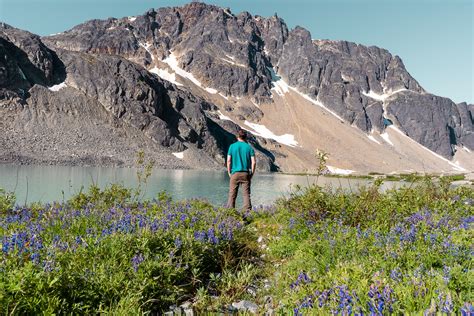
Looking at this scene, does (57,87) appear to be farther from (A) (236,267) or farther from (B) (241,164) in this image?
(A) (236,267)

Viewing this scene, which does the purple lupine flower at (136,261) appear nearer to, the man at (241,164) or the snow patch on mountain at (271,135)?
the man at (241,164)

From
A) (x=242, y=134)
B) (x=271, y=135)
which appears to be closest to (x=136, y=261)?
(x=242, y=134)

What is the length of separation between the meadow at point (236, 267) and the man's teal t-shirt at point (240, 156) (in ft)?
12.9

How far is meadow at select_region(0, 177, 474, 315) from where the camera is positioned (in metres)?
3.53

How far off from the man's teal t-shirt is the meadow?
3.94m

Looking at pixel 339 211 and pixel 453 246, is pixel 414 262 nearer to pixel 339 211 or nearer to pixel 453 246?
pixel 453 246

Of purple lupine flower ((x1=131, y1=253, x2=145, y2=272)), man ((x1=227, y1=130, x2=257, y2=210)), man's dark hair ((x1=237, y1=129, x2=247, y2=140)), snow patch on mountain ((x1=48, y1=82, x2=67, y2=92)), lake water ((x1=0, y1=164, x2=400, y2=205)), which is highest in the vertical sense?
snow patch on mountain ((x1=48, y1=82, x2=67, y2=92))

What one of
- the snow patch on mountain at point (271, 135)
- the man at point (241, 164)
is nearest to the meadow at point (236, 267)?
the man at point (241, 164)

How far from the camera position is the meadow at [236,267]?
11.6 feet

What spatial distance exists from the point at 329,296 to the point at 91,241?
3428 mm

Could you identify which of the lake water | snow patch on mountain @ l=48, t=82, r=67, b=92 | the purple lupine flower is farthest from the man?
snow patch on mountain @ l=48, t=82, r=67, b=92

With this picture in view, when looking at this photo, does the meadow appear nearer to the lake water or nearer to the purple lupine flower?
the purple lupine flower

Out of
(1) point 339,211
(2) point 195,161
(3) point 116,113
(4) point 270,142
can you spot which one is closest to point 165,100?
(3) point 116,113

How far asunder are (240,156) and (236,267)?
650 centimetres
